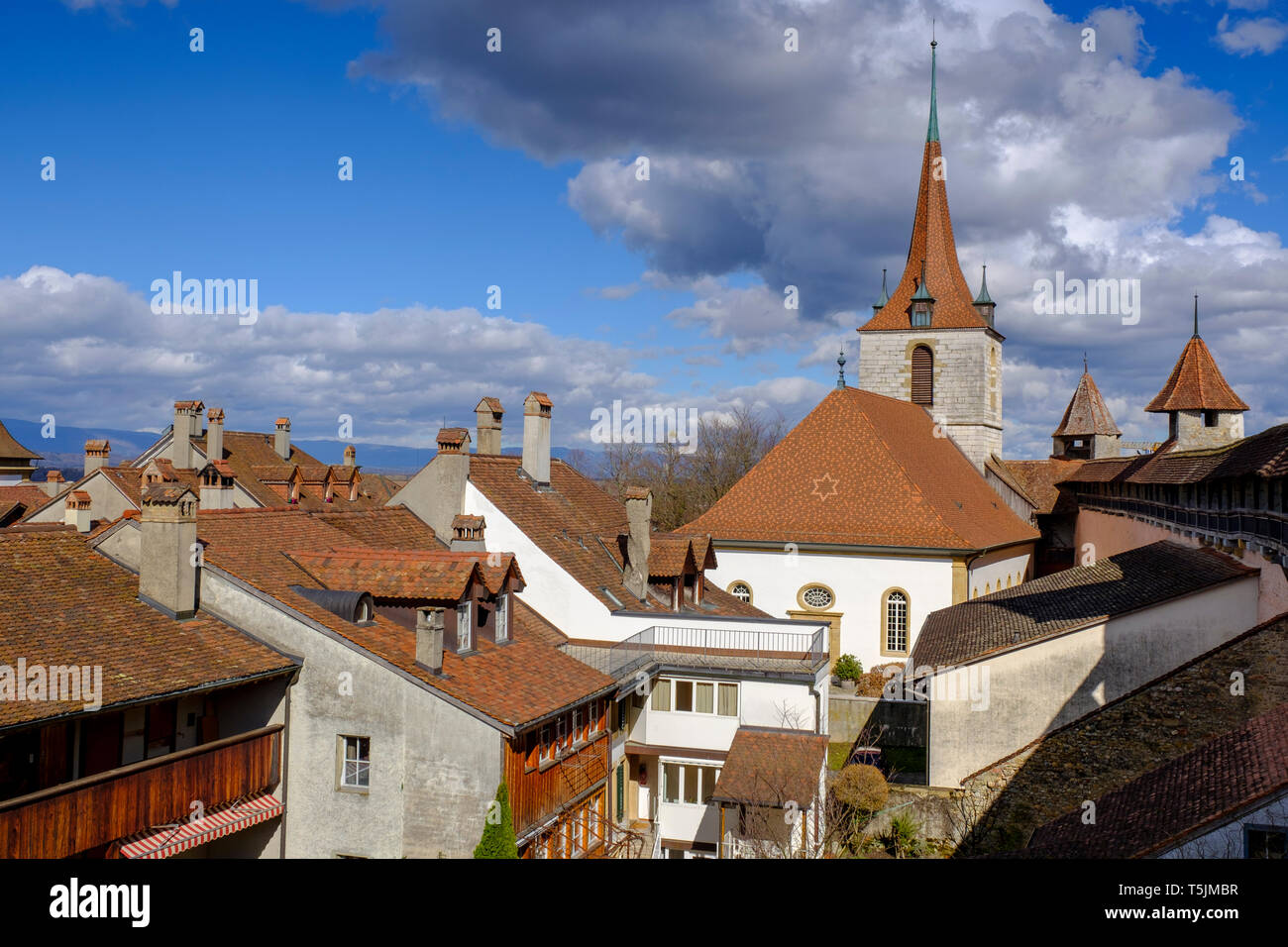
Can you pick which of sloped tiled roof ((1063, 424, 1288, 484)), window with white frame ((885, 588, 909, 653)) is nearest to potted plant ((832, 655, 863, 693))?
window with white frame ((885, 588, 909, 653))

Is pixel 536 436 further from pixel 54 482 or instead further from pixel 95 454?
pixel 54 482

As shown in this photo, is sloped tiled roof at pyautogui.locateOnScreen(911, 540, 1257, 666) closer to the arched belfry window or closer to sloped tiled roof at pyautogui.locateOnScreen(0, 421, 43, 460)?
the arched belfry window

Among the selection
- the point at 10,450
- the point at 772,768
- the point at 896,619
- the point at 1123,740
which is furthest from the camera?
the point at 10,450

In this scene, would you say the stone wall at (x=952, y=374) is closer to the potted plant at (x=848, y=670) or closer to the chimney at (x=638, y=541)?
the potted plant at (x=848, y=670)

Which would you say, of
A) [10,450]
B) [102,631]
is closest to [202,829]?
[102,631]

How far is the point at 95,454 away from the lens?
45.9m

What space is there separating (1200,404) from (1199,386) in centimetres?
98

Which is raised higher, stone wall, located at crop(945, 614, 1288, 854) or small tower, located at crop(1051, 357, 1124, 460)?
small tower, located at crop(1051, 357, 1124, 460)

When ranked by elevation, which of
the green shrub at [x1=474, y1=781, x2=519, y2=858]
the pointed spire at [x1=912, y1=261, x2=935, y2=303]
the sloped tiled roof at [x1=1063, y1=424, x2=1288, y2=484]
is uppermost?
the pointed spire at [x1=912, y1=261, x2=935, y2=303]

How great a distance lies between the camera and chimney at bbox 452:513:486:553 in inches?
879

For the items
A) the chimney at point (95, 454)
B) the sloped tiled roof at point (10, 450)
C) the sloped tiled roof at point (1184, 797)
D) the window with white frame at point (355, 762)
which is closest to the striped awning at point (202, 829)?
the window with white frame at point (355, 762)

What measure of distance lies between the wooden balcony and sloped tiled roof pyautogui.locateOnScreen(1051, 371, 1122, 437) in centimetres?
6101
